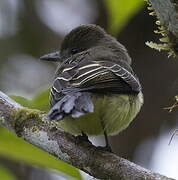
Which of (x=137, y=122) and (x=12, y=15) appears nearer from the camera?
(x=137, y=122)

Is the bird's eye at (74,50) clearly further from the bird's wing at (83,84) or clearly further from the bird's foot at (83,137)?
the bird's foot at (83,137)

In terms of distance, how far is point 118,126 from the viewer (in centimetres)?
395

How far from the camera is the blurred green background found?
6.21 metres

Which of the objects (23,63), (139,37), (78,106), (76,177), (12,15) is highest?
(78,106)

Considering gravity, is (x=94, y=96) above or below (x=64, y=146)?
above

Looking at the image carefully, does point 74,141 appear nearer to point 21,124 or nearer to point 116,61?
point 21,124

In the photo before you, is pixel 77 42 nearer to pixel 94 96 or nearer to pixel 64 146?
pixel 94 96

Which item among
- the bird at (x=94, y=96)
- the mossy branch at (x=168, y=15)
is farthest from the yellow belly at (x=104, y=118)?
the mossy branch at (x=168, y=15)

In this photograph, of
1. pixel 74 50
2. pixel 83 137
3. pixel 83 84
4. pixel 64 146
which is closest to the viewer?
pixel 64 146

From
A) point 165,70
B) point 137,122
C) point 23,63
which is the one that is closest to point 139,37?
point 165,70

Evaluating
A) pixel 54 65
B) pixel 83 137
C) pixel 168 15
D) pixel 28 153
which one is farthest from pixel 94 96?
pixel 54 65

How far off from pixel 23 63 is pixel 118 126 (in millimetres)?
3736

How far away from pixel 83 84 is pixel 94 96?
11 cm

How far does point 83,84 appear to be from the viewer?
3604 mm
